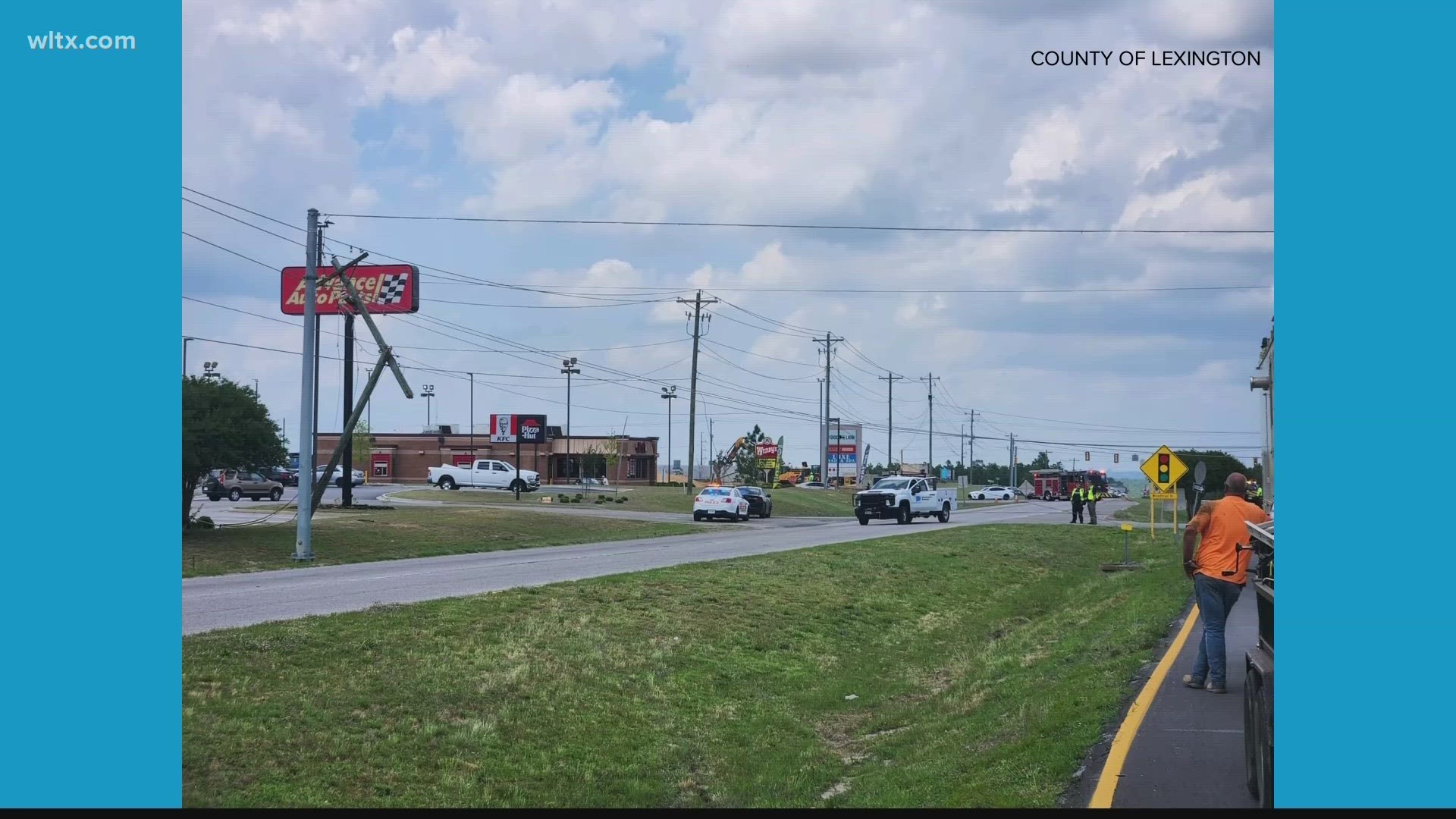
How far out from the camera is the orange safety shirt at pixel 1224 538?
34.6ft

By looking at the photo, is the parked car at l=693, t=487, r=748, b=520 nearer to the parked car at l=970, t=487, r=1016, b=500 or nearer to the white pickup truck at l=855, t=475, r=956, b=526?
the white pickup truck at l=855, t=475, r=956, b=526

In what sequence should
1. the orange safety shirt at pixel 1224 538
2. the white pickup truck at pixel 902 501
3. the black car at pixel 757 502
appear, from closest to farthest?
1. the orange safety shirt at pixel 1224 538
2. the white pickup truck at pixel 902 501
3. the black car at pixel 757 502

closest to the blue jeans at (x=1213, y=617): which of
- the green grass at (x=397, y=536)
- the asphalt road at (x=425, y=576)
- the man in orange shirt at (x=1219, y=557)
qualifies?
the man in orange shirt at (x=1219, y=557)

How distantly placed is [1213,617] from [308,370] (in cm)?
2024

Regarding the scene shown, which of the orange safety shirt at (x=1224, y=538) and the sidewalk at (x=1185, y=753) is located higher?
the orange safety shirt at (x=1224, y=538)

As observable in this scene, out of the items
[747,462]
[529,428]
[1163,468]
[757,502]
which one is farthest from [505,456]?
[1163,468]

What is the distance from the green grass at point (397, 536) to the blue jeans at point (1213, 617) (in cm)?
1540

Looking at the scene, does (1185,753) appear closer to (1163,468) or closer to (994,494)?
(1163,468)

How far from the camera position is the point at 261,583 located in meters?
20.2

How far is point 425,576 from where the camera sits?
71.4 ft

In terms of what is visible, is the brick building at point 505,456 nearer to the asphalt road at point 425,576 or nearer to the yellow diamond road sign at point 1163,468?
the asphalt road at point 425,576

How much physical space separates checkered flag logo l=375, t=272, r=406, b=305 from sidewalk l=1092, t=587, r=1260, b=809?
38904 mm

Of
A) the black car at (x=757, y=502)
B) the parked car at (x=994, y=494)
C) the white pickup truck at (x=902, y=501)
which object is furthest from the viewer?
the parked car at (x=994, y=494)
